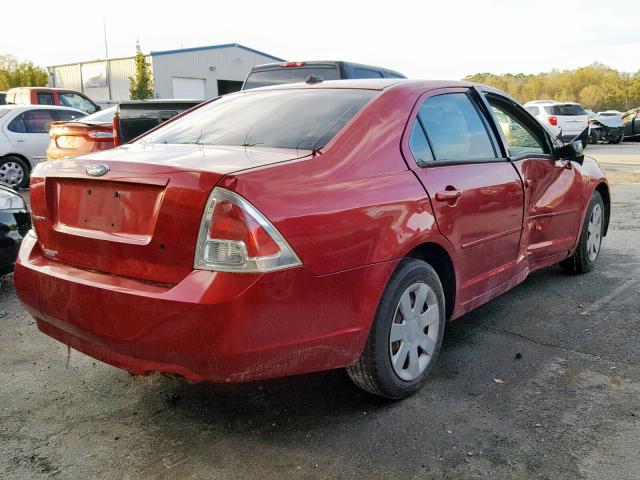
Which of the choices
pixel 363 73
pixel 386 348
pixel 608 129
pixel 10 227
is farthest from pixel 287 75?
pixel 608 129

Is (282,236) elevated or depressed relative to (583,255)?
elevated

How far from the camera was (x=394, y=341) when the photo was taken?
9.95ft

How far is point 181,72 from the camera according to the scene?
35.0 meters

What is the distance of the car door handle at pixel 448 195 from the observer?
10.5ft

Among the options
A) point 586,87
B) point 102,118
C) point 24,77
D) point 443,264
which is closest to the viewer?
point 443,264

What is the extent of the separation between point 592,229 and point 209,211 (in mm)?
4041

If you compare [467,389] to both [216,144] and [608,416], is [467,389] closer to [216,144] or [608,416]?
[608,416]

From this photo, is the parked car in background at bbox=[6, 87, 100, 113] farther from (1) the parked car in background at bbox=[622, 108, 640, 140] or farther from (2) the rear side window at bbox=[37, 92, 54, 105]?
(1) the parked car in background at bbox=[622, 108, 640, 140]

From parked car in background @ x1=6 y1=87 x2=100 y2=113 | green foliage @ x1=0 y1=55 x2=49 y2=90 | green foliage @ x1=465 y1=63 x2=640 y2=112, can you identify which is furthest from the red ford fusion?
green foliage @ x1=465 y1=63 x2=640 y2=112

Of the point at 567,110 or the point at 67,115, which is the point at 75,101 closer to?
the point at 67,115

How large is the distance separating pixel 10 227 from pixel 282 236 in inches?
132

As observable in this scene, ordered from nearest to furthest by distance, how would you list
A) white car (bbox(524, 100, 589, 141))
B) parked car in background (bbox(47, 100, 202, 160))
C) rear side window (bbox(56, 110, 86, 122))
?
parked car in background (bbox(47, 100, 202, 160))
rear side window (bbox(56, 110, 86, 122))
white car (bbox(524, 100, 589, 141))

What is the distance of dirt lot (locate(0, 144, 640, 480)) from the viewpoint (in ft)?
8.39

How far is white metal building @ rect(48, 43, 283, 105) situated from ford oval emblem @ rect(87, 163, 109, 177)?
107 ft
